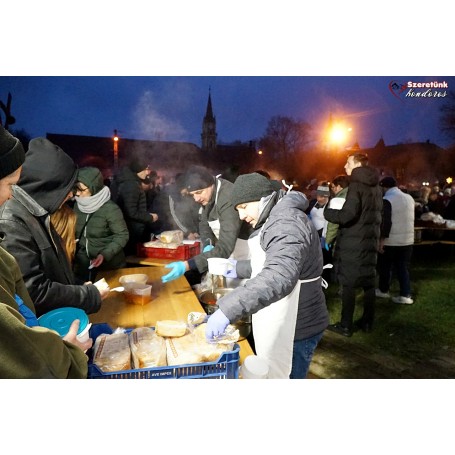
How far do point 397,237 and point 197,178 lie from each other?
1.07 meters

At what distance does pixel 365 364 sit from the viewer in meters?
1.53

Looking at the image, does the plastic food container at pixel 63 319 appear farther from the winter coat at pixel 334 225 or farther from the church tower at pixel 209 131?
the winter coat at pixel 334 225

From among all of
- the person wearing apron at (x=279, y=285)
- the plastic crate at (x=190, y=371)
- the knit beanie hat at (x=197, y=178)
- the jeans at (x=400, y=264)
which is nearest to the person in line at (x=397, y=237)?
the jeans at (x=400, y=264)

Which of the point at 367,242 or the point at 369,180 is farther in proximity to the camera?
the point at 367,242

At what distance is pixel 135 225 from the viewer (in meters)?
2.46

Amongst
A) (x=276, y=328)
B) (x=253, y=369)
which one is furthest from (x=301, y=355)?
(x=253, y=369)

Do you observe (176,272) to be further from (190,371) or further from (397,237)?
(397,237)

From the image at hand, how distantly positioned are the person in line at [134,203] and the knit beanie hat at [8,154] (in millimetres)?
1297
